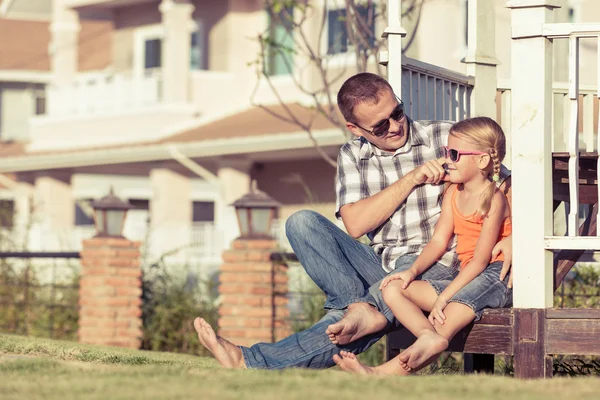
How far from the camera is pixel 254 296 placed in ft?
38.3

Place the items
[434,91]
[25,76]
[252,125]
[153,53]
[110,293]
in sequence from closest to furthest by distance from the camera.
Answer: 1. [434,91]
2. [110,293]
3. [252,125]
4. [153,53]
5. [25,76]

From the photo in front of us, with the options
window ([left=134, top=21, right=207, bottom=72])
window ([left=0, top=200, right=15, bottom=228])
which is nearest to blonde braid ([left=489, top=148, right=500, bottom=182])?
window ([left=0, top=200, right=15, bottom=228])

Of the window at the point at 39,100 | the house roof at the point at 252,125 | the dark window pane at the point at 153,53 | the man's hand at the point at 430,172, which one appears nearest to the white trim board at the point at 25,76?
the window at the point at 39,100

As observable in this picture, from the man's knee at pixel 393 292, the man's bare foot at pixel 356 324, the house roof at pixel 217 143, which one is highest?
the house roof at pixel 217 143

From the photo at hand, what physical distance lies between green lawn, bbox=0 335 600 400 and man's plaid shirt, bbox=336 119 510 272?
120 centimetres

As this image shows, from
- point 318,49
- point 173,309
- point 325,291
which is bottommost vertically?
point 173,309

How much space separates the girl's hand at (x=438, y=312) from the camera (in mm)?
5500

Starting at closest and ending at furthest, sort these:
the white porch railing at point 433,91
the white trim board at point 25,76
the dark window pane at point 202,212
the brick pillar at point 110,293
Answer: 1. the white porch railing at point 433,91
2. the brick pillar at point 110,293
3. the dark window pane at point 202,212
4. the white trim board at point 25,76

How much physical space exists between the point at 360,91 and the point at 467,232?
2.69 feet

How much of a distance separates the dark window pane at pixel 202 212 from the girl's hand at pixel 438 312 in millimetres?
20954

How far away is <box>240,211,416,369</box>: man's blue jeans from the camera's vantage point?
5871 millimetres

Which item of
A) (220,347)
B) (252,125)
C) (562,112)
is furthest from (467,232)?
(252,125)

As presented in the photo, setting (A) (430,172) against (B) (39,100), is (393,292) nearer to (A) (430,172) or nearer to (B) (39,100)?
(A) (430,172)

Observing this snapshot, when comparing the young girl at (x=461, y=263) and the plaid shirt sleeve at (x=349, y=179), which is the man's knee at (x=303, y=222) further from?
the young girl at (x=461, y=263)
